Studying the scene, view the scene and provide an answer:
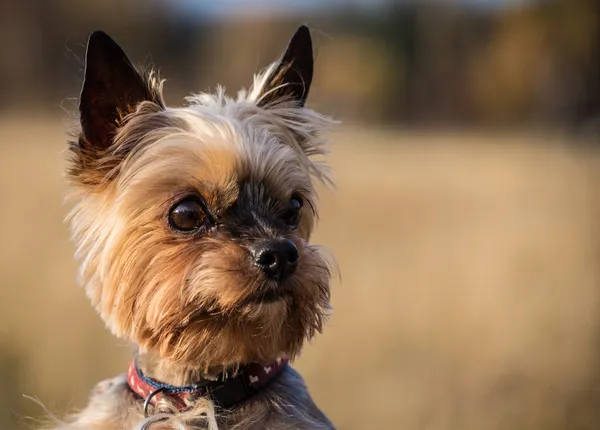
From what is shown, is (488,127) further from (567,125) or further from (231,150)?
(231,150)

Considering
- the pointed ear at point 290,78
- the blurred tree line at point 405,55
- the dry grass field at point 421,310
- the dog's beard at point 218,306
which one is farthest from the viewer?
the blurred tree line at point 405,55

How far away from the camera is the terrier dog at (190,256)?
359 centimetres

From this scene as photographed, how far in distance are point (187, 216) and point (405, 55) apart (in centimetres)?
2957

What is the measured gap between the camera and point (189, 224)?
3.71m

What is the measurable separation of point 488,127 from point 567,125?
406 centimetres

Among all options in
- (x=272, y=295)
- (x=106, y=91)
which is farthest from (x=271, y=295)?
(x=106, y=91)

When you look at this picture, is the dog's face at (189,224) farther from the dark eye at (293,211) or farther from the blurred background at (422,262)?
the blurred background at (422,262)

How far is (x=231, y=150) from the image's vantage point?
3.84m

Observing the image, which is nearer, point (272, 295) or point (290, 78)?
point (272, 295)

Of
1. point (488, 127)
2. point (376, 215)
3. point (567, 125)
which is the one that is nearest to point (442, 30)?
point (488, 127)

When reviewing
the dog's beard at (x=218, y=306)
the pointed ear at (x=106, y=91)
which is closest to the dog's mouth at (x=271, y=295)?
the dog's beard at (x=218, y=306)

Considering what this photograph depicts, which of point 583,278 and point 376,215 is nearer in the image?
point 583,278

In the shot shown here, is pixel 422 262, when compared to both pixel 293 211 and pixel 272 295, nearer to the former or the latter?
pixel 293 211

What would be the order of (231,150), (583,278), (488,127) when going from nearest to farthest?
(231,150)
(583,278)
(488,127)
